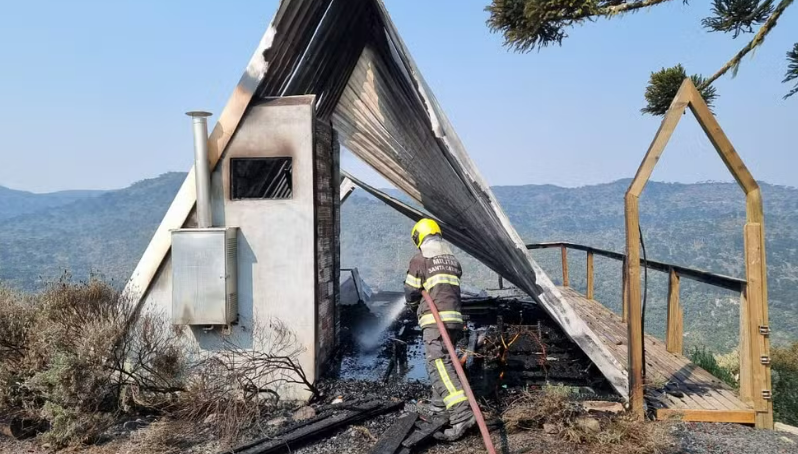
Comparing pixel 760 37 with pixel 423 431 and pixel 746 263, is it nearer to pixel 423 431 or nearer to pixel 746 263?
pixel 746 263

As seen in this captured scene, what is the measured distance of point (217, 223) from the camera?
20.9 ft

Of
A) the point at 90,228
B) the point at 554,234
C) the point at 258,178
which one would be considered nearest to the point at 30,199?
the point at 90,228

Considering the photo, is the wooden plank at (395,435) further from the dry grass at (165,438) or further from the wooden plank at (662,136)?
the wooden plank at (662,136)

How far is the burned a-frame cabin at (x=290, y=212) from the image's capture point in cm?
567

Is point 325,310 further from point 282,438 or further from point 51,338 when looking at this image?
point 51,338

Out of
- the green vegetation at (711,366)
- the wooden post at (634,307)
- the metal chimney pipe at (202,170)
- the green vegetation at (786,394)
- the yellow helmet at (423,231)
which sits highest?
the metal chimney pipe at (202,170)

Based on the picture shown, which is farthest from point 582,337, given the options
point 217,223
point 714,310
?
point 714,310

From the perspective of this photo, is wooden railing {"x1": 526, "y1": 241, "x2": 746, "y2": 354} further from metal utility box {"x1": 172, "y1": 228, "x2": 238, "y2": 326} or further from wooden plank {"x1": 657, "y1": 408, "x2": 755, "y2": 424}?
metal utility box {"x1": 172, "y1": 228, "x2": 238, "y2": 326}

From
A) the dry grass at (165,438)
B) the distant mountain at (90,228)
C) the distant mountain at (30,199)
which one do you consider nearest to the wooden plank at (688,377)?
the dry grass at (165,438)

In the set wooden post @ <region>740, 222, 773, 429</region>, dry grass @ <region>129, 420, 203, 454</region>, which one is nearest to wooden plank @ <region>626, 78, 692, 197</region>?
wooden post @ <region>740, 222, 773, 429</region>

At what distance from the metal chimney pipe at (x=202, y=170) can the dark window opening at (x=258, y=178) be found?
303 millimetres

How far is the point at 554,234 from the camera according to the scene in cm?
8700

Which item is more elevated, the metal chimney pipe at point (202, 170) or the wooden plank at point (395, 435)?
the metal chimney pipe at point (202, 170)

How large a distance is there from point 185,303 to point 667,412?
530 cm
